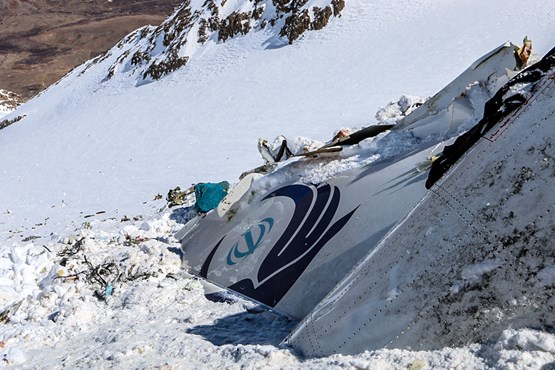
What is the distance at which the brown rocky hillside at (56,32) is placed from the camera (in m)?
53.6

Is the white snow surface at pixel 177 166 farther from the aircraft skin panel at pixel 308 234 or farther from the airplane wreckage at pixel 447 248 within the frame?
the aircraft skin panel at pixel 308 234

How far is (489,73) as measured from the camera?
5793mm

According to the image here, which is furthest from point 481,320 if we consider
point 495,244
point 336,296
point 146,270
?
point 146,270

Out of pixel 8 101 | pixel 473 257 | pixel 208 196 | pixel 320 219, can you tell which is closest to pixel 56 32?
pixel 8 101

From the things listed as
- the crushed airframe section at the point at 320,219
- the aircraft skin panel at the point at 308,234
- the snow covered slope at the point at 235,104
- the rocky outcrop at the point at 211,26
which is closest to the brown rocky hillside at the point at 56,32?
the rocky outcrop at the point at 211,26

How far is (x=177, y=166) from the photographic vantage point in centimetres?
1545

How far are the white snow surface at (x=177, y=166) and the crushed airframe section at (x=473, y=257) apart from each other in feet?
0.35

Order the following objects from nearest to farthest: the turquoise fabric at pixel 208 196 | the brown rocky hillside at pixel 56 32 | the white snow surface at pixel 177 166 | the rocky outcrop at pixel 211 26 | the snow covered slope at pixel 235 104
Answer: the white snow surface at pixel 177 166 < the turquoise fabric at pixel 208 196 < the snow covered slope at pixel 235 104 < the rocky outcrop at pixel 211 26 < the brown rocky hillside at pixel 56 32

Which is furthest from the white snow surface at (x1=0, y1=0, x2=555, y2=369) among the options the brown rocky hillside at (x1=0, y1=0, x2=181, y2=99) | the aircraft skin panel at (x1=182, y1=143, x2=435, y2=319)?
the brown rocky hillside at (x1=0, y1=0, x2=181, y2=99)

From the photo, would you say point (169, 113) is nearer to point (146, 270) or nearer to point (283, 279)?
point (146, 270)

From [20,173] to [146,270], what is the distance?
15178 mm

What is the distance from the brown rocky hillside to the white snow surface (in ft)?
75.3

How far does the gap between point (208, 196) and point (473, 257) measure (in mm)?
5226

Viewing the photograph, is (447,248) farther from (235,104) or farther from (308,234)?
(235,104)
